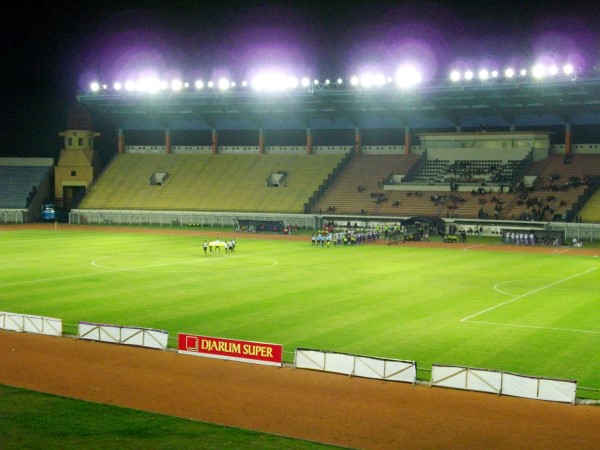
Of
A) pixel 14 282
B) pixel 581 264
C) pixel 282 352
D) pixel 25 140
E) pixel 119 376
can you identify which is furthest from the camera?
pixel 25 140

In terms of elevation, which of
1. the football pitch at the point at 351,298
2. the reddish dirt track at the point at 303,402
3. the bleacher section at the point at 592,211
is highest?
the bleacher section at the point at 592,211

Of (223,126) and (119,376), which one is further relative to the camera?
(223,126)

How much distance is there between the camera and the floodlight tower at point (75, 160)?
95.5 meters

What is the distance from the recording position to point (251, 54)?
92.8 meters

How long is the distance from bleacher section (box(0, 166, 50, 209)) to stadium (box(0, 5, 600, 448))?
0.98ft

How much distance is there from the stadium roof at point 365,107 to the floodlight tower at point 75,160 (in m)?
2.60

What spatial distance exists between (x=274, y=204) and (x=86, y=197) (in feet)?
81.9

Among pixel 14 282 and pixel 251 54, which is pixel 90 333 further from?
pixel 251 54

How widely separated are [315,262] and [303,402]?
29589 mm

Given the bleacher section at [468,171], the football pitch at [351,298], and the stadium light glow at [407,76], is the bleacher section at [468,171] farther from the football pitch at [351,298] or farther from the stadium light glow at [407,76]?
the football pitch at [351,298]

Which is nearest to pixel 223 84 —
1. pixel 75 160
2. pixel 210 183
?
pixel 210 183

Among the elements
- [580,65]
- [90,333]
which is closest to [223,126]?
[580,65]

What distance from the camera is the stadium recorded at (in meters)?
18.1

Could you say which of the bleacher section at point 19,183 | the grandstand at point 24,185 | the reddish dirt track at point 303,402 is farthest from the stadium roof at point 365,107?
the reddish dirt track at point 303,402
